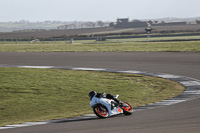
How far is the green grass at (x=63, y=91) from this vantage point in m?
17.3

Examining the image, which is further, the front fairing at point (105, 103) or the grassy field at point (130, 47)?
the grassy field at point (130, 47)

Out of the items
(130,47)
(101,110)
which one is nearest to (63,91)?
(101,110)

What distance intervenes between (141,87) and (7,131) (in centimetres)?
1159

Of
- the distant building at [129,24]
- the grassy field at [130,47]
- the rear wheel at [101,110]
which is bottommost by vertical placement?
the distant building at [129,24]

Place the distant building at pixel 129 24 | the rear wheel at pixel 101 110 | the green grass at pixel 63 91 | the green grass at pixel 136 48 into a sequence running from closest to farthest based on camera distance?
the rear wheel at pixel 101 110
the green grass at pixel 63 91
the green grass at pixel 136 48
the distant building at pixel 129 24

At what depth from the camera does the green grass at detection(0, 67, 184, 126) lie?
17281 mm

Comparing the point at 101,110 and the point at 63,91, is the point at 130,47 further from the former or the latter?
the point at 101,110

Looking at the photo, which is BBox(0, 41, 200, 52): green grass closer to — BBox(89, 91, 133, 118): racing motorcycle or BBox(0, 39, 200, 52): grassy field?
BBox(0, 39, 200, 52): grassy field

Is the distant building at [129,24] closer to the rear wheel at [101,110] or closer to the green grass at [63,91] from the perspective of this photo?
the green grass at [63,91]

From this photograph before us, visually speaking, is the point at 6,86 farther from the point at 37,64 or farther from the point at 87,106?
the point at 37,64

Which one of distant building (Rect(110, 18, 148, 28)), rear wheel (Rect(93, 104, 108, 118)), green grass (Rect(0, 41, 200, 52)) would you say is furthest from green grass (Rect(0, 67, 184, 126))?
distant building (Rect(110, 18, 148, 28))

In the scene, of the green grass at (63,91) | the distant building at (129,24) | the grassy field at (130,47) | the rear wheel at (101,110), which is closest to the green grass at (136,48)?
the grassy field at (130,47)

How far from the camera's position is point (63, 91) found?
21.9 meters

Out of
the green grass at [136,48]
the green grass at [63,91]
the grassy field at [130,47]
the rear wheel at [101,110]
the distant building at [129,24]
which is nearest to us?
the rear wheel at [101,110]
